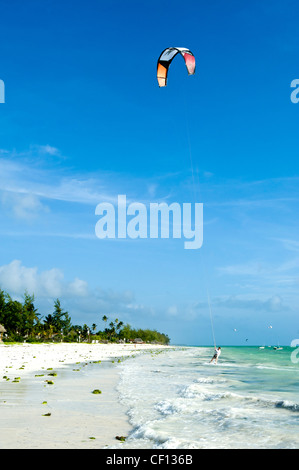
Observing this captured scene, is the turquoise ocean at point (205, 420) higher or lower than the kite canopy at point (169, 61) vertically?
lower

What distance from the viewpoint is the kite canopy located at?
768 inches

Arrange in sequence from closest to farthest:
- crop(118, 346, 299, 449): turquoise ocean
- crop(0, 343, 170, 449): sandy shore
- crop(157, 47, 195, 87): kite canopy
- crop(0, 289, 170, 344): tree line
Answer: crop(0, 343, 170, 449): sandy shore < crop(118, 346, 299, 449): turquoise ocean < crop(157, 47, 195, 87): kite canopy < crop(0, 289, 170, 344): tree line

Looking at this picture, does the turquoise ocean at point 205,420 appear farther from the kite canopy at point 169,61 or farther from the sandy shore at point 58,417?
the kite canopy at point 169,61

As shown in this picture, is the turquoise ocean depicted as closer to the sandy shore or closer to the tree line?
the sandy shore

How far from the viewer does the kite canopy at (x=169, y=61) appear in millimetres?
19516

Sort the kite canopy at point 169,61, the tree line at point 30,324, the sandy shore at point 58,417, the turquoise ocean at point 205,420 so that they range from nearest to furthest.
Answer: the sandy shore at point 58,417 < the turquoise ocean at point 205,420 < the kite canopy at point 169,61 < the tree line at point 30,324

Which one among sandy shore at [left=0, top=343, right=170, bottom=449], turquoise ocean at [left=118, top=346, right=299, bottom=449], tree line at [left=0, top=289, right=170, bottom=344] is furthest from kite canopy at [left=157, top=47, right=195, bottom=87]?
tree line at [left=0, top=289, right=170, bottom=344]

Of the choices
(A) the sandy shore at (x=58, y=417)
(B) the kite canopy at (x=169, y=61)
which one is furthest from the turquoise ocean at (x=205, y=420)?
(B) the kite canopy at (x=169, y=61)
